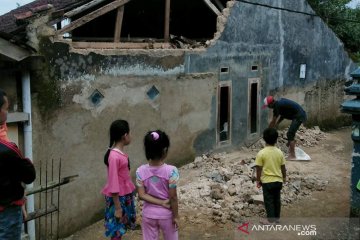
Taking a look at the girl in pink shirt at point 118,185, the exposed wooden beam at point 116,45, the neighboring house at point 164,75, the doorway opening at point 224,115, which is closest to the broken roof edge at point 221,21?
the neighboring house at point 164,75

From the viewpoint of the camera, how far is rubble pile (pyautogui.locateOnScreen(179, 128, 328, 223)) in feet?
22.7

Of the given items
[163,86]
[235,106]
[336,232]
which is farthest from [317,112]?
[336,232]

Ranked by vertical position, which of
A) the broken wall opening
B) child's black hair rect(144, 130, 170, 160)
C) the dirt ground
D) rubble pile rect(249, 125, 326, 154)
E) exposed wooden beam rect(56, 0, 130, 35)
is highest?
the broken wall opening

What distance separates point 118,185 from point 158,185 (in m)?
0.50

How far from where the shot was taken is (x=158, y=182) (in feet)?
12.8

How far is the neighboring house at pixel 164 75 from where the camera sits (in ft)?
20.8

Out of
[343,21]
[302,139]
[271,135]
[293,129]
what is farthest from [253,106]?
[343,21]

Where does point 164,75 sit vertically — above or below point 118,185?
above

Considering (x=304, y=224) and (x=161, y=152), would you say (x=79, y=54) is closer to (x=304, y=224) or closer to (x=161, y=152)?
(x=161, y=152)

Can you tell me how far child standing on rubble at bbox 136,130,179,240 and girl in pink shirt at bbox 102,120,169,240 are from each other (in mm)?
341

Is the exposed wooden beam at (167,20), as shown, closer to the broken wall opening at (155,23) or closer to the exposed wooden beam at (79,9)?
the exposed wooden beam at (79,9)

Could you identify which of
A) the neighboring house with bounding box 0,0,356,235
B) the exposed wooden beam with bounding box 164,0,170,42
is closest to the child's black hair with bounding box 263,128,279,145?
the neighboring house with bounding box 0,0,356,235

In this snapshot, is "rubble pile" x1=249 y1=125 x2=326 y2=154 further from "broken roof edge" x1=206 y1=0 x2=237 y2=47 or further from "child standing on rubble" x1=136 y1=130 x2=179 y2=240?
"child standing on rubble" x1=136 y1=130 x2=179 y2=240

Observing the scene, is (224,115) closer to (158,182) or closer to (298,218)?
(298,218)
